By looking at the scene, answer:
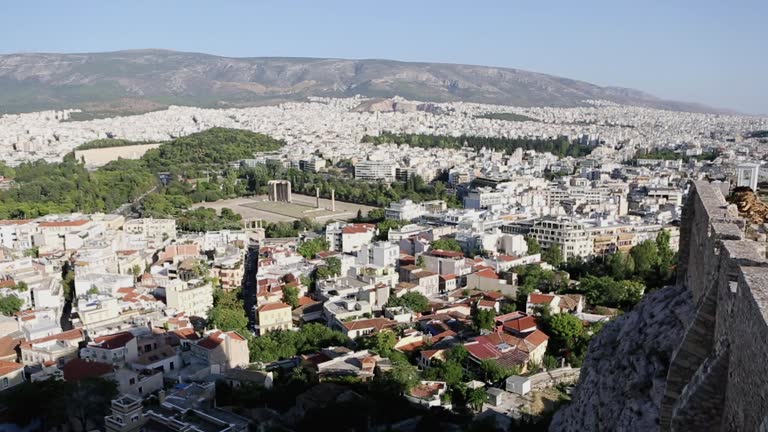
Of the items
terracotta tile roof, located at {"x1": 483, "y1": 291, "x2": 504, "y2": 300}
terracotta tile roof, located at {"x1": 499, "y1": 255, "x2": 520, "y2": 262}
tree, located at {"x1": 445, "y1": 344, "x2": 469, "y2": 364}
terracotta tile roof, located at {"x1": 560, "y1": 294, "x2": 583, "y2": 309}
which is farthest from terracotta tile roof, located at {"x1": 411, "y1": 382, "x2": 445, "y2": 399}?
terracotta tile roof, located at {"x1": 499, "y1": 255, "x2": 520, "y2": 262}

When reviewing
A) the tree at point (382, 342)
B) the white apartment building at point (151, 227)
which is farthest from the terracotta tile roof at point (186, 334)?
the white apartment building at point (151, 227)

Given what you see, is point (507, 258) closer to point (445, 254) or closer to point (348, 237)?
point (445, 254)

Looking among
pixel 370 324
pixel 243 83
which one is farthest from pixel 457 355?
pixel 243 83

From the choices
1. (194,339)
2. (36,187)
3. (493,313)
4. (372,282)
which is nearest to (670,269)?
(493,313)

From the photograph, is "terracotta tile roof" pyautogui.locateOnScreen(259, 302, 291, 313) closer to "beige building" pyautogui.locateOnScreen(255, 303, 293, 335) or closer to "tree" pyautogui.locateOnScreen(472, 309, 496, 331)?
"beige building" pyautogui.locateOnScreen(255, 303, 293, 335)


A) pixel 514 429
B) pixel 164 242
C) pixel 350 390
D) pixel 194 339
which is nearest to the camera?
pixel 514 429

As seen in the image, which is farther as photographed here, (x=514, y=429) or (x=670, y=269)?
(x=670, y=269)

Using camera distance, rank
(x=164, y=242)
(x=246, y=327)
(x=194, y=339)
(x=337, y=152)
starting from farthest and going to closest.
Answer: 1. (x=337, y=152)
2. (x=164, y=242)
3. (x=246, y=327)
4. (x=194, y=339)

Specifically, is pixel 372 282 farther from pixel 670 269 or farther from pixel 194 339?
pixel 670 269
